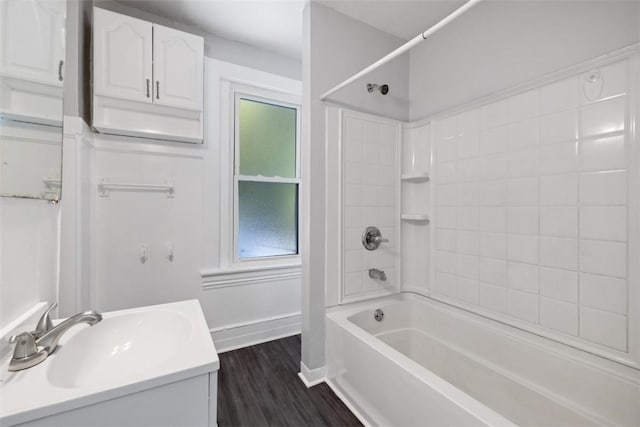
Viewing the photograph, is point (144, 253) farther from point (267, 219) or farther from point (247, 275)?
point (267, 219)

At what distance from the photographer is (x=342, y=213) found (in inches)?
73.5

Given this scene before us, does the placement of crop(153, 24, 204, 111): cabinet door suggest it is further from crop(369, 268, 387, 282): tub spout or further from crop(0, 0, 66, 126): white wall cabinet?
crop(369, 268, 387, 282): tub spout

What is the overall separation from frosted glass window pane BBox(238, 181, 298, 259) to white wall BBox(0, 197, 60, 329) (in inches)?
52.8

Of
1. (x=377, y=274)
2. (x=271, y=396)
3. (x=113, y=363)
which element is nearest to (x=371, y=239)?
(x=377, y=274)

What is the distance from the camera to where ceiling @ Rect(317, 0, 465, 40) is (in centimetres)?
179

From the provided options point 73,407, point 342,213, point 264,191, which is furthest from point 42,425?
point 264,191

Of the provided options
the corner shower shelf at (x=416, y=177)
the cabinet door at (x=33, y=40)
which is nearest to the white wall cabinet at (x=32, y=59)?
the cabinet door at (x=33, y=40)

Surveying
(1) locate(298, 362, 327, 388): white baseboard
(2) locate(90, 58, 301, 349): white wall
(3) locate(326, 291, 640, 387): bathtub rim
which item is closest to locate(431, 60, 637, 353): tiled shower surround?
(3) locate(326, 291, 640, 387): bathtub rim

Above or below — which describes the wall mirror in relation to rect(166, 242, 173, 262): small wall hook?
above

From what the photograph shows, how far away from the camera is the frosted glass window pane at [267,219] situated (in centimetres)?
241

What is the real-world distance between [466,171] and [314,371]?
1710 millimetres

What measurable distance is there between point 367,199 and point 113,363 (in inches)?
64.7

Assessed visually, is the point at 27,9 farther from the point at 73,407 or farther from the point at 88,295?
the point at 88,295

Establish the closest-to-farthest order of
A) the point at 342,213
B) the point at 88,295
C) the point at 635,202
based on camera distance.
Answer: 1. the point at 635,202
2. the point at 88,295
3. the point at 342,213
